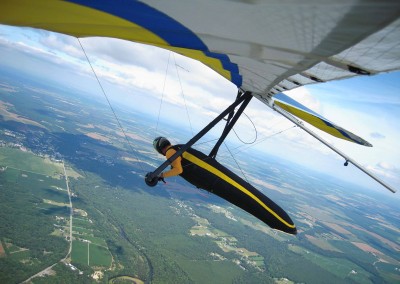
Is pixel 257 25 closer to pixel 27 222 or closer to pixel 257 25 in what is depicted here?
pixel 257 25

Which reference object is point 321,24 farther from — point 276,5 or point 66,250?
point 66,250

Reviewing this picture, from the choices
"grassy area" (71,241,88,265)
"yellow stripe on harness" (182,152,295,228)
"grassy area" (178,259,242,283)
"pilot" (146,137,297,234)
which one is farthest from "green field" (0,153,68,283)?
"yellow stripe on harness" (182,152,295,228)

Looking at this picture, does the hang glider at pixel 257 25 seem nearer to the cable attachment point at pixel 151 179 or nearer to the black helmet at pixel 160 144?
the cable attachment point at pixel 151 179

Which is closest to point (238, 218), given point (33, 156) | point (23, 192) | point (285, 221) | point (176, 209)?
point (176, 209)

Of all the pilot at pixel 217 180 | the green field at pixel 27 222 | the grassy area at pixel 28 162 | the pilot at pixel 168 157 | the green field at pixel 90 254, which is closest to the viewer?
the pilot at pixel 168 157

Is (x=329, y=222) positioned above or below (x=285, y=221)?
below

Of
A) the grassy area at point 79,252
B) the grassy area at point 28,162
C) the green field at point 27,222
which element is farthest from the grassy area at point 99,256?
the grassy area at point 28,162

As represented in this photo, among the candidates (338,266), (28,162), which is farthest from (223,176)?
(28,162)

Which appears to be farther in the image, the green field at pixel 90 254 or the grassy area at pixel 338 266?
the grassy area at pixel 338 266
